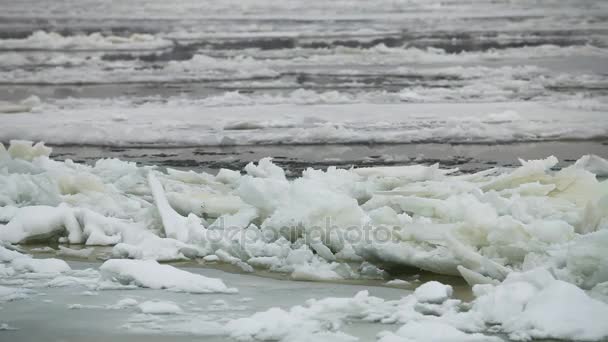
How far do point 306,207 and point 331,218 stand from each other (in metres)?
0.13

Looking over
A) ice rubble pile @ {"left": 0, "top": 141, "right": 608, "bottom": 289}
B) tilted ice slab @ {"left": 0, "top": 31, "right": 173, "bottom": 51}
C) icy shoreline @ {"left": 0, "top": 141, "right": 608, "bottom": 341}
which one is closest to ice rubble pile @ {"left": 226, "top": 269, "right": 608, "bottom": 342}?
icy shoreline @ {"left": 0, "top": 141, "right": 608, "bottom": 341}

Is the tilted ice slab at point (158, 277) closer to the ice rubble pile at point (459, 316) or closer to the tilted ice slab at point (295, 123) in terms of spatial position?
the ice rubble pile at point (459, 316)

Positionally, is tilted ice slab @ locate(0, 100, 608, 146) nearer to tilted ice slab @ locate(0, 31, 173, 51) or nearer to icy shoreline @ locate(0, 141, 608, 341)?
icy shoreline @ locate(0, 141, 608, 341)

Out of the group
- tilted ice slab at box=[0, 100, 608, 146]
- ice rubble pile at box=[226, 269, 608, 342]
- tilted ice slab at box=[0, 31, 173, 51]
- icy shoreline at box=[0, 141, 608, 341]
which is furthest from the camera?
tilted ice slab at box=[0, 31, 173, 51]

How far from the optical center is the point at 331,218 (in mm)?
4547

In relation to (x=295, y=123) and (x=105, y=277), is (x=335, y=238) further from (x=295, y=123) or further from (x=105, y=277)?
(x=295, y=123)

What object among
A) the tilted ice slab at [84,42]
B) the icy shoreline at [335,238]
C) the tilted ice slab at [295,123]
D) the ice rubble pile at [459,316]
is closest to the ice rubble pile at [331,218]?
the icy shoreline at [335,238]

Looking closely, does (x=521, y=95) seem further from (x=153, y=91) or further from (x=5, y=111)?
(x=5, y=111)

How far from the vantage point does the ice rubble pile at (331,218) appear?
406 cm

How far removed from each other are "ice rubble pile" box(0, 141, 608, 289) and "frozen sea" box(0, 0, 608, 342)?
1 cm

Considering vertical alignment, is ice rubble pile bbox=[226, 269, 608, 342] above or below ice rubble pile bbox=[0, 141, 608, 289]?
below

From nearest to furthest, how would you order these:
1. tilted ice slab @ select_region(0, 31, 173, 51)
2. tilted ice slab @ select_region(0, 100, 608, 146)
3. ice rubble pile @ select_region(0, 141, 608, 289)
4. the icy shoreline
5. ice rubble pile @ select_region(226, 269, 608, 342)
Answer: ice rubble pile @ select_region(226, 269, 608, 342) < the icy shoreline < ice rubble pile @ select_region(0, 141, 608, 289) < tilted ice slab @ select_region(0, 100, 608, 146) < tilted ice slab @ select_region(0, 31, 173, 51)

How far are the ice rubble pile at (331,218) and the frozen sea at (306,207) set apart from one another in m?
0.01

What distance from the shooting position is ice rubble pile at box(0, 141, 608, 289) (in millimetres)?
4059
